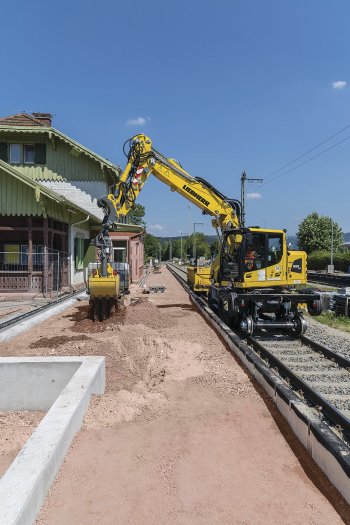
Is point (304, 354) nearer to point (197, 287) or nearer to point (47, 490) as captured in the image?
point (47, 490)

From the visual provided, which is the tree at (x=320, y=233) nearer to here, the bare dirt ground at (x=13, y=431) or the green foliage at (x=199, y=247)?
the green foliage at (x=199, y=247)

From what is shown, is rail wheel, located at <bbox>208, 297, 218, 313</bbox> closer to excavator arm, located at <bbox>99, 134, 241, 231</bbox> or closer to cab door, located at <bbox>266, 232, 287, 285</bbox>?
excavator arm, located at <bbox>99, 134, 241, 231</bbox>

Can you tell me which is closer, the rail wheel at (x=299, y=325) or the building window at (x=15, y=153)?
the rail wheel at (x=299, y=325)

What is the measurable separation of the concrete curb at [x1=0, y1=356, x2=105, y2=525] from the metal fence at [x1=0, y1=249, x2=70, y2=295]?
962cm

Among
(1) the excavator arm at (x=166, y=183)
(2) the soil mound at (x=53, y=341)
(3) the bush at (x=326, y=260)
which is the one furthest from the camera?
(3) the bush at (x=326, y=260)

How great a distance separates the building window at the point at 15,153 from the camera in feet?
66.6

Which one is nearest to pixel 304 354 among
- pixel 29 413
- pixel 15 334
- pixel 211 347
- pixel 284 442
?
pixel 211 347

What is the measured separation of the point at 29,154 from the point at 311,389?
62.7 ft

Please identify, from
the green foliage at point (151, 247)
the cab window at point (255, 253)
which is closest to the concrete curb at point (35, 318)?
the cab window at point (255, 253)

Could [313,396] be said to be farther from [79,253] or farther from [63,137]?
[63,137]

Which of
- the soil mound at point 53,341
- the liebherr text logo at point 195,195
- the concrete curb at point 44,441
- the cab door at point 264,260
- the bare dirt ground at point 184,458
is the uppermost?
the liebherr text logo at point 195,195

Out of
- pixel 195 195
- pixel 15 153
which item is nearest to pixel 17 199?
pixel 15 153

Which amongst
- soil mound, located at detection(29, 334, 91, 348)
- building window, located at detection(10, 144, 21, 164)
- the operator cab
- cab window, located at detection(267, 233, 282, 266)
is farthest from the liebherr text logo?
building window, located at detection(10, 144, 21, 164)

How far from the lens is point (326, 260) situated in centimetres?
5228
